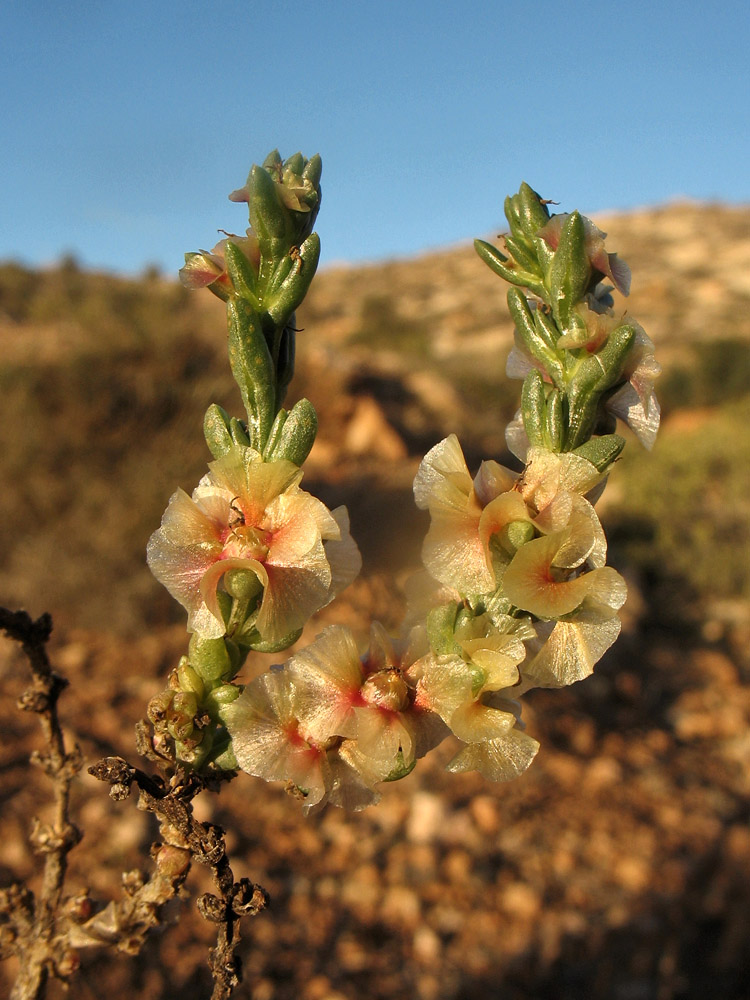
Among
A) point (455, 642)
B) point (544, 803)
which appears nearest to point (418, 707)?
point (455, 642)

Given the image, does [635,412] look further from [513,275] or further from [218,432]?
[218,432]

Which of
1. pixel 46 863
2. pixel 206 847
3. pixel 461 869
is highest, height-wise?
pixel 206 847

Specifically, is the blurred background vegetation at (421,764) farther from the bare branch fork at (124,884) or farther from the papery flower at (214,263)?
the papery flower at (214,263)

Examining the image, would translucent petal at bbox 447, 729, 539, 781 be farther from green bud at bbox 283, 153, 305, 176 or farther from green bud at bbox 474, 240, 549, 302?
green bud at bbox 283, 153, 305, 176

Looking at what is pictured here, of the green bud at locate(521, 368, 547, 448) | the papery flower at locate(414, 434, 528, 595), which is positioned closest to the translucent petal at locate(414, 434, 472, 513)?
the papery flower at locate(414, 434, 528, 595)

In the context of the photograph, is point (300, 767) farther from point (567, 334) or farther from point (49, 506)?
point (49, 506)

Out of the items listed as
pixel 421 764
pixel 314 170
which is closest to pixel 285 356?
pixel 314 170
